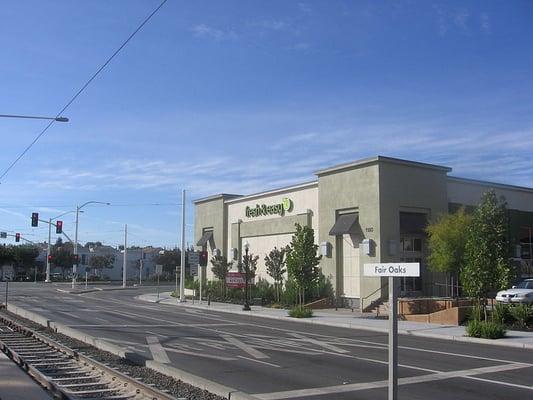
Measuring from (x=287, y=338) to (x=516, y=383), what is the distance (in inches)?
357

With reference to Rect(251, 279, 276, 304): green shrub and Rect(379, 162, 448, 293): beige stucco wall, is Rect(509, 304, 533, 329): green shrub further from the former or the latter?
Rect(251, 279, 276, 304): green shrub

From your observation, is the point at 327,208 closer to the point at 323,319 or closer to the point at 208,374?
the point at 323,319

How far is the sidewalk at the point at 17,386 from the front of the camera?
8695 mm

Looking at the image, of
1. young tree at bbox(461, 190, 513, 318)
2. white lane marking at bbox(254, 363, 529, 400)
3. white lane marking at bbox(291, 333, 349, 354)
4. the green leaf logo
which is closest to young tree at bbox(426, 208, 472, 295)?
young tree at bbox(461, 190, 513, 318)

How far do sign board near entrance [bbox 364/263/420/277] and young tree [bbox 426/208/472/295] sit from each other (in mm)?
26001

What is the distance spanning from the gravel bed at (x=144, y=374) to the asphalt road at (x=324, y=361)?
89 cm

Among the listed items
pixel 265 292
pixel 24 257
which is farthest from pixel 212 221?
pixel 24 257

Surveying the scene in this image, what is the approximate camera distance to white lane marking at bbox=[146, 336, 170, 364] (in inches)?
546

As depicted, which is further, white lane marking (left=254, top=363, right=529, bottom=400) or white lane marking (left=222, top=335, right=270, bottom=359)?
white lane marking (left=222, top=335, right=270, bottom=359)

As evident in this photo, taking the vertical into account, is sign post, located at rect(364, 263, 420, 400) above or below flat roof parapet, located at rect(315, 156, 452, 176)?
below

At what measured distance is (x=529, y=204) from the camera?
4378 centimetres

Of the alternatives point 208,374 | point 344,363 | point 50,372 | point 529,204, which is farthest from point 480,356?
point 529,204

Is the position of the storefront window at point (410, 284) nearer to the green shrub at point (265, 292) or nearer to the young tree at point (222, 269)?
the green shrub at point (265, 292)

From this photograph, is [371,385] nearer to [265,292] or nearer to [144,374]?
[144,374]
